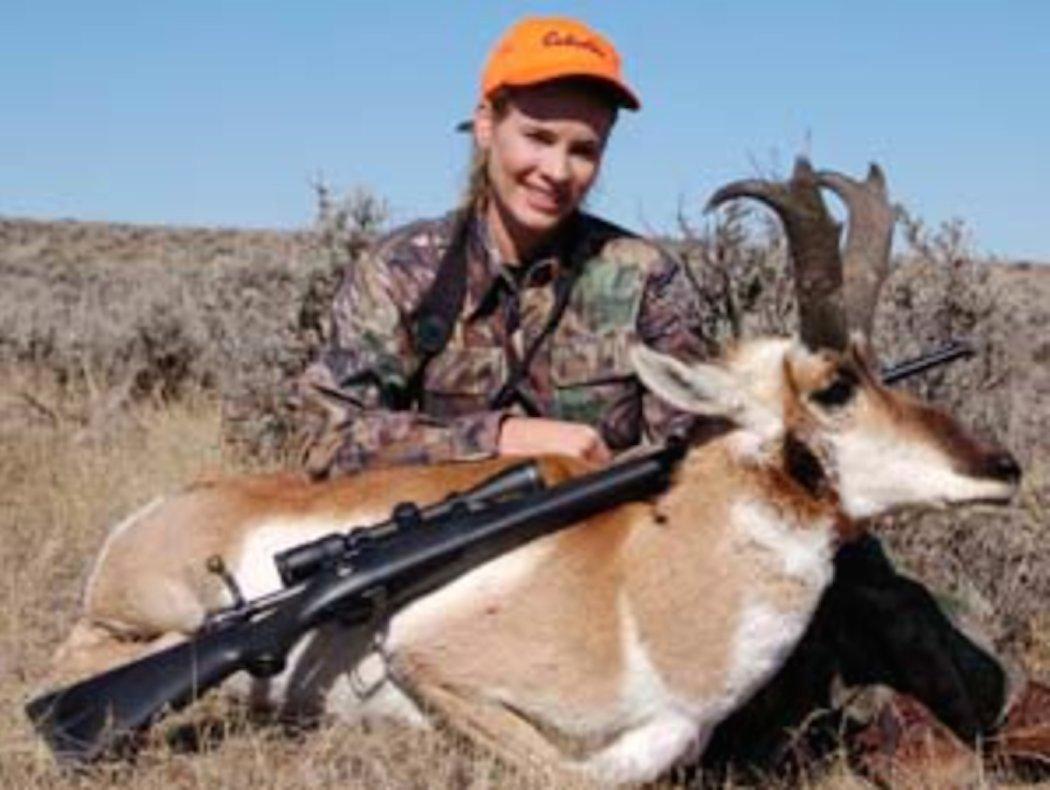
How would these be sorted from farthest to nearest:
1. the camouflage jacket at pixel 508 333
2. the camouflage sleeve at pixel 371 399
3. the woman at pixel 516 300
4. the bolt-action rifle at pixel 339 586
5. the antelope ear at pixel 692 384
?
the camouflage jacket at pixel 508 333 < the woman at pixel 516 300 < the camouflage sleeve at pixel 371 399 < the bolt-action rifle at pixel 339 586 < the antelope ear at pixel 692 384

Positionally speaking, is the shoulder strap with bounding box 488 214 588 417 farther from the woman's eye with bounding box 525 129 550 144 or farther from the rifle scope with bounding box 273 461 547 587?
the rifle scope with bounding box 273 461 547 587

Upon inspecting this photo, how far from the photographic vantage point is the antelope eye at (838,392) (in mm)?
4082

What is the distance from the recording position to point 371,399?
16.6 feet

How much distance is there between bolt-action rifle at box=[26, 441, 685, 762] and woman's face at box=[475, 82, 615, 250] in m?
1.10

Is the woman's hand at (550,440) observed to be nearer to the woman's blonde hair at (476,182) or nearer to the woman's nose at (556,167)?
the woman's nose at (556,167)

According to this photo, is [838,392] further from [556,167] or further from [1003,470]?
[556,167]

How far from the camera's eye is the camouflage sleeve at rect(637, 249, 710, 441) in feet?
17.2

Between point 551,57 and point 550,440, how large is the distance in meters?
1.16

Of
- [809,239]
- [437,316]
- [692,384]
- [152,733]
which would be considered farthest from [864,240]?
[152,733]

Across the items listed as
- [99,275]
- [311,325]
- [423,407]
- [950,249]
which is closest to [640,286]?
[423,407]

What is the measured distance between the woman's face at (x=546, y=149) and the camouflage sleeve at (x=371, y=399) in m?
0.47

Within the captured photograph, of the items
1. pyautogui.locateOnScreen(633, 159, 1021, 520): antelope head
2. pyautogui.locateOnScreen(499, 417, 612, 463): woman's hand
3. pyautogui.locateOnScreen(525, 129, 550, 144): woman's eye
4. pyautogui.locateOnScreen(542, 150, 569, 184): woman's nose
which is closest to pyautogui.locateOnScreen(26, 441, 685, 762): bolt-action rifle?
pyautogui.locateOnScreen(633, 159, 1021, 520): antelope head

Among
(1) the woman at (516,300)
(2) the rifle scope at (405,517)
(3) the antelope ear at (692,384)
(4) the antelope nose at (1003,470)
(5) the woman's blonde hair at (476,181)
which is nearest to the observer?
(4) the antelope nose at (1003,470)

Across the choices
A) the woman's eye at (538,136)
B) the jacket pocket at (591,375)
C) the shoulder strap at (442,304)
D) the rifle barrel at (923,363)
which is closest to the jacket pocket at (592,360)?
the jacket pocket at (591,375)
